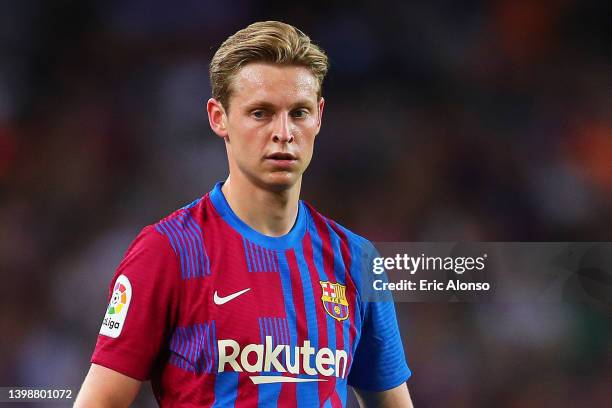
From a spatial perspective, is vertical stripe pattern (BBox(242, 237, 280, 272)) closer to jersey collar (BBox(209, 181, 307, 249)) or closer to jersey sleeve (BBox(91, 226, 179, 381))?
jersey collar (BBox(209, 181, 307, 249))

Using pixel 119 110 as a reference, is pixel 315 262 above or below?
below

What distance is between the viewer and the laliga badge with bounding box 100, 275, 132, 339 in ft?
5.51

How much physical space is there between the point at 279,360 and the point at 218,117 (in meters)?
0.57

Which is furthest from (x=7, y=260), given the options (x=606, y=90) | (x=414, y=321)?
(x=606, y=90)

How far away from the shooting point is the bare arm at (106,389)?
5.30 feet

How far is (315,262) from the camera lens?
75.2 inches

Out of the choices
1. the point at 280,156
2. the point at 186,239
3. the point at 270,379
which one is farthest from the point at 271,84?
the point at 270,379

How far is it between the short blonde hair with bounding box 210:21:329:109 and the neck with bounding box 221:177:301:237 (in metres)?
0.19

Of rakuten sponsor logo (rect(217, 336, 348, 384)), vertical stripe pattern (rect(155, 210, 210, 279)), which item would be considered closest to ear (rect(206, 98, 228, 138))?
vertical stripe pattern (rect(155, 210, 210, 279))

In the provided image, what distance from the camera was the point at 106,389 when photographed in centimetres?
164

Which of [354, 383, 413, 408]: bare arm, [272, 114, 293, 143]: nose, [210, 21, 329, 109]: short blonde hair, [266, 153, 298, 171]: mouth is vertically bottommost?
[354, 383, 413, 408]: bare arm

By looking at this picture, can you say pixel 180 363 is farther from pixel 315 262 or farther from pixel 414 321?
pixel 414 321

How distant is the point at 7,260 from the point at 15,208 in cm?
26

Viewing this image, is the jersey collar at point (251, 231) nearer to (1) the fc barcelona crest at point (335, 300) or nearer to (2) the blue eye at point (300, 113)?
(1) the fc barcelona crest at point (335, 300)
